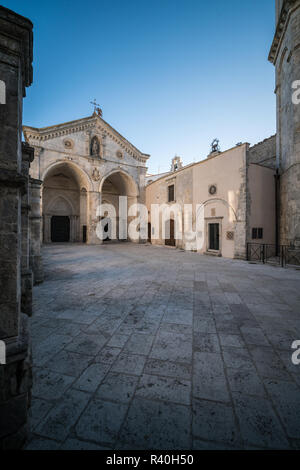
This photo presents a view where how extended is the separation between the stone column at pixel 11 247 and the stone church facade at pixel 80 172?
17.3m

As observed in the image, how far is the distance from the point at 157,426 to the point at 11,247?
1825mm

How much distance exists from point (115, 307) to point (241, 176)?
10310mm

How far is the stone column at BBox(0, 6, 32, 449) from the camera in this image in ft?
4.41

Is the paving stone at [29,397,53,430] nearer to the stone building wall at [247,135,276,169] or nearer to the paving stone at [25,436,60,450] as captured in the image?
the paving stone at [25,436,60,450]

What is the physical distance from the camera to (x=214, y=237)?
12.9 m

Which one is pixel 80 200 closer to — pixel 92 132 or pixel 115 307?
pixel 92 132

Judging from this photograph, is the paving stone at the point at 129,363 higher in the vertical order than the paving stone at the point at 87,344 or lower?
lower

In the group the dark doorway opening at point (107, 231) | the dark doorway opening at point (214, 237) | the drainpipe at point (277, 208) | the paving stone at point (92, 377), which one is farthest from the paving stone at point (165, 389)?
the dark doorway opening at point (107, 231)

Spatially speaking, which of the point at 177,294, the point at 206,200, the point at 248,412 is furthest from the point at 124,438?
the point at 206,200

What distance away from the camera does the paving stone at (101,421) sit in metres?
1.45

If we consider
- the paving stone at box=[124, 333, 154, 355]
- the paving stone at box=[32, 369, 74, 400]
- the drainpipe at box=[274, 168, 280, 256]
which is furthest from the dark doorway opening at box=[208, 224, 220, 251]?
the paving stone at box=[32, 369, 74, 400]

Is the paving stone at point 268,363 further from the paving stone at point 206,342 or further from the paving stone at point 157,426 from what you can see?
the paving stone at point 157,426

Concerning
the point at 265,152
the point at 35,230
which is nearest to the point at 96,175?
the point at 35,230

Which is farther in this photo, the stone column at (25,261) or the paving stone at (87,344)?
the stone column at (25,261)
